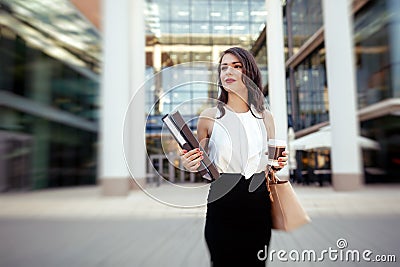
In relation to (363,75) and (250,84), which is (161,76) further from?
(363,75)

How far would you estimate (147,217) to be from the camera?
1.76m

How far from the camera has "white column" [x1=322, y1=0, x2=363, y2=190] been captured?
168 cm

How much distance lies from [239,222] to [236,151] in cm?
22

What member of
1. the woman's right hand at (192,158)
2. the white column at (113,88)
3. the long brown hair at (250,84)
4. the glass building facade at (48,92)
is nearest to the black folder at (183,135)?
the woman's right hand at (192,158)

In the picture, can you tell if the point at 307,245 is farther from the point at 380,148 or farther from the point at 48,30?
the point at 48,30

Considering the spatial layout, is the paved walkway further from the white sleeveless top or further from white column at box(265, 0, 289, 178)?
white column at box(265, 0, 289, 178)

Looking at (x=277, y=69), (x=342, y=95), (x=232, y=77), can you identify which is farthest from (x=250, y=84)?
(x=342, y=95)

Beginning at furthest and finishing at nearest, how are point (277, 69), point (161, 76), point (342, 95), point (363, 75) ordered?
point (363, 75) → point (342, 95) → point (277, 69) → point (161, 76)

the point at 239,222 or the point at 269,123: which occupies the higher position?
the point at 269,123

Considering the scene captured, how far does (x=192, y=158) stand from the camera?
968 mm

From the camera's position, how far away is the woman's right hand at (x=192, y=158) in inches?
38.0

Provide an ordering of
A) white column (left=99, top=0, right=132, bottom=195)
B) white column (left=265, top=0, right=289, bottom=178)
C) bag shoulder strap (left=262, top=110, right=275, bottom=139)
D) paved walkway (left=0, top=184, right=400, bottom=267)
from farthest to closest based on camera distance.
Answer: white column (left=99, top=0, right=132, bottom=195) < paved walkway (left=0, top=184, right=400, bottom=267) < white column (left=265, top=0, right=289, bottom=178) < bag shoulder strap (left=262, top=110, right=275, bottom=139)

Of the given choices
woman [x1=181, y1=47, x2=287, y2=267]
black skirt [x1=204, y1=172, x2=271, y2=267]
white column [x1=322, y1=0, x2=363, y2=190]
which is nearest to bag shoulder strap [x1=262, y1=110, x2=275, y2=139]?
woman [x1=181, y1=47, x2=287, y2=267]

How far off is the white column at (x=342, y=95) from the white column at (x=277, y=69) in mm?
327
